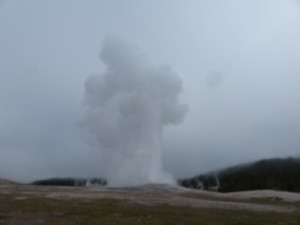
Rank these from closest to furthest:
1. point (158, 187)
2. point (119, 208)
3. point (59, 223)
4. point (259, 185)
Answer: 1. point (59, 223)
2. point (119, 208)
3. point (158, 187)
4. point (259, 185)

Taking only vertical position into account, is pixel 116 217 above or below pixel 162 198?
below

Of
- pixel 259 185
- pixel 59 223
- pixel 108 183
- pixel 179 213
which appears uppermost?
pixel 259 185

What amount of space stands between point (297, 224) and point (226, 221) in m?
4.39

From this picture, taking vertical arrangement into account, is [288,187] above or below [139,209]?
above

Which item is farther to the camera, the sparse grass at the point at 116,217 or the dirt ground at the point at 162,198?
the dirt ground at the point at 162,198

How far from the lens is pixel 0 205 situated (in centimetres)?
4084

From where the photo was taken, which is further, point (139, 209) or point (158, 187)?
point (158, 187)

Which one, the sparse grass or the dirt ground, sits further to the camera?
the dirt ground

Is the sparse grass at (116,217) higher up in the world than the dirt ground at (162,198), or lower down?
lower down

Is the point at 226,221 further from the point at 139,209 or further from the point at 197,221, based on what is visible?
the point at 139,209

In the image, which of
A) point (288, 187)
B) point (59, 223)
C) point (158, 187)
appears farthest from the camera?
point (288, 187)

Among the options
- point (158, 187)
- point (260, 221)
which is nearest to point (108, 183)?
point (158, 187)

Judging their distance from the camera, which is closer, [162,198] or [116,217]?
[116,217]

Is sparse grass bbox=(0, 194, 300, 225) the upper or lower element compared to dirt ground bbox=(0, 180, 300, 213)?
lower
